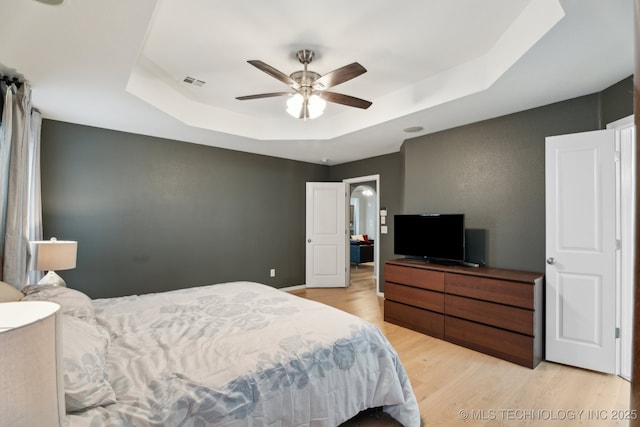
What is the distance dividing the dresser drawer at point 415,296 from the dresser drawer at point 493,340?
19 cm

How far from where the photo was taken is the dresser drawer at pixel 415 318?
10.9 feet

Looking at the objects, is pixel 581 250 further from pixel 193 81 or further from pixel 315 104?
pixel 193 81

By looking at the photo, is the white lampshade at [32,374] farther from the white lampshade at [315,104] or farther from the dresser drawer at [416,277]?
the dresser drawer at [416,277]

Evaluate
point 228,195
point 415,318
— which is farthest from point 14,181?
point 415,318

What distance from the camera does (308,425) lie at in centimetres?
149

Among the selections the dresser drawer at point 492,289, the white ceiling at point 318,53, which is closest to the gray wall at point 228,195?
the white ceiling at point 318,53

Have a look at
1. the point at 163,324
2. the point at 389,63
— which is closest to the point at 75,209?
the point at 163,324

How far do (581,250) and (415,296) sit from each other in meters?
1.60

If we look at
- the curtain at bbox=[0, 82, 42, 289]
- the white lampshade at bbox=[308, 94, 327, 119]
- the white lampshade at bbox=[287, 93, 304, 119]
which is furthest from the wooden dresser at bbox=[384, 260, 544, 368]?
the curtain at bbox=[0, 82, 42, 289]

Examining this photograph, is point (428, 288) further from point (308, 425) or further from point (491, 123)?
point (308, 425)

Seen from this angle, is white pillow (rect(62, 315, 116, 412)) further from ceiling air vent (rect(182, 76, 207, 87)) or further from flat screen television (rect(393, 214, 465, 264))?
flat screen television (rect(393, 214, 465, 264))

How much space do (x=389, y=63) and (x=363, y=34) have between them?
0.52 metres

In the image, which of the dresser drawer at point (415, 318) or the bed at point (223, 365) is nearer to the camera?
the bed at point (223, 365)

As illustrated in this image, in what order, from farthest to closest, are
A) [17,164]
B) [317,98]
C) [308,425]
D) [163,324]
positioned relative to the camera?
[317,98] < [17,164] < [163,324] < [308,425]
